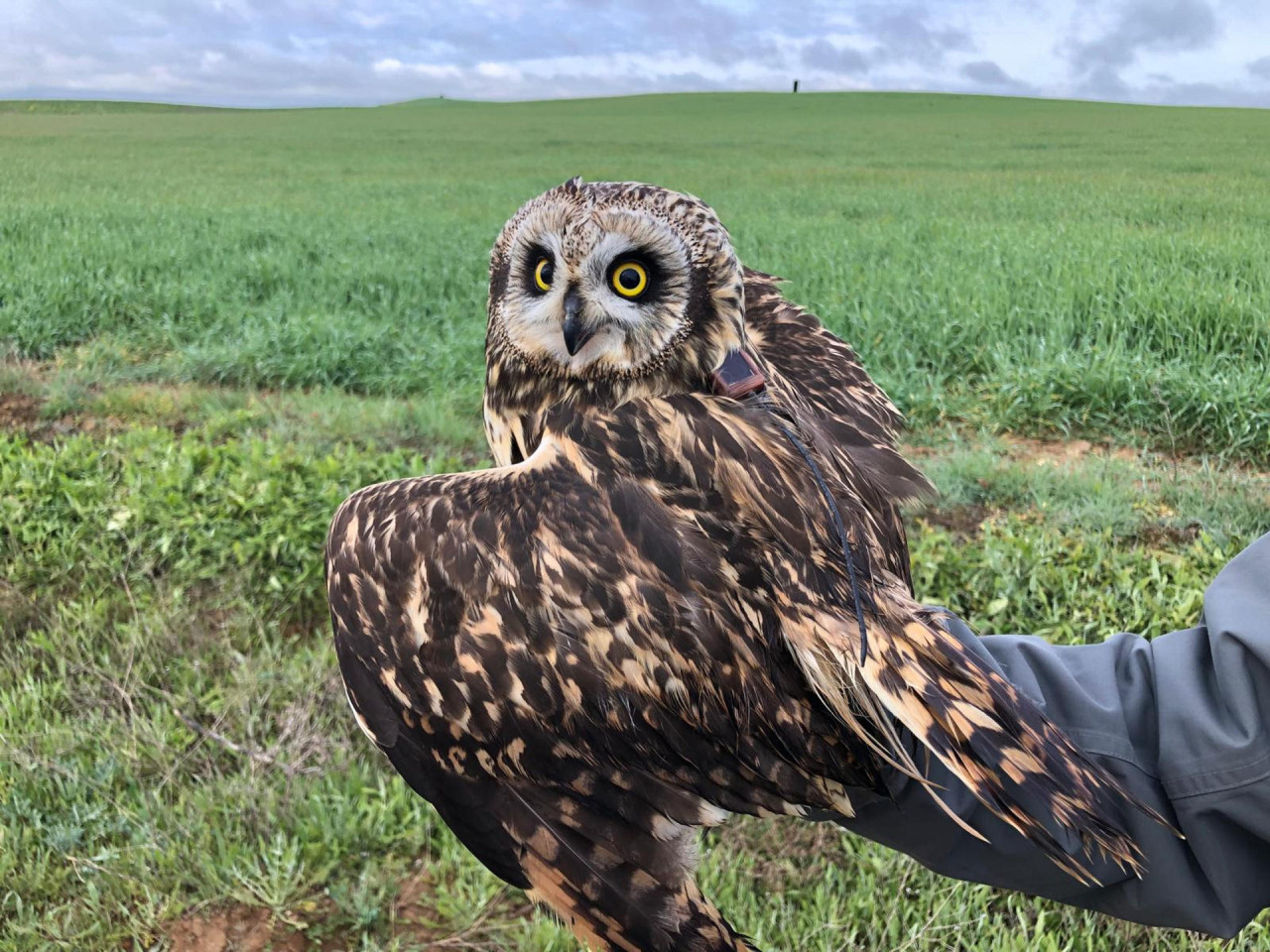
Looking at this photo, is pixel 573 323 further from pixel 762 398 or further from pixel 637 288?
pixel 762 398

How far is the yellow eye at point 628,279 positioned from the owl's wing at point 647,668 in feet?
0.98

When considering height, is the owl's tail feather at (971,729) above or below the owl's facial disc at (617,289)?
below

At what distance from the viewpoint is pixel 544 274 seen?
6.72 feet

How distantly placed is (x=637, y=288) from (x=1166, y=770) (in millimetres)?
1367

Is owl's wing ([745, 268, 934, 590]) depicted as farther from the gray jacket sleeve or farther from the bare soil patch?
the bare soil patch


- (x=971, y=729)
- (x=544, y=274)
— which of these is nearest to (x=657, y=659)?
(x=971, y=729)

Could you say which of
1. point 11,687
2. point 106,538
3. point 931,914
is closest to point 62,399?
point 106,538

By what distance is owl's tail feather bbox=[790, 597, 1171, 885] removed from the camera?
1.47 meters

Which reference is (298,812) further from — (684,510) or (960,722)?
(960,722)

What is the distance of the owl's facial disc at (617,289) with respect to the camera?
74.4 inches

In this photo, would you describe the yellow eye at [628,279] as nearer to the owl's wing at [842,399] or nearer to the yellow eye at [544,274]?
the yellow eye at [544,274]

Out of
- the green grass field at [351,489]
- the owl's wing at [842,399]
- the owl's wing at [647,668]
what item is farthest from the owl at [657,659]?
the green grass field at [351,489]

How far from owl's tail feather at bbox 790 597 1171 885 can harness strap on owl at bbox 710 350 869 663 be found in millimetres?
68

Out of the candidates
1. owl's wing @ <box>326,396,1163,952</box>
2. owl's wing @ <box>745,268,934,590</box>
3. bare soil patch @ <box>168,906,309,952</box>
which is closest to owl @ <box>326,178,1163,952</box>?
owl's wing @ <box>326,396,1163,952</box>
